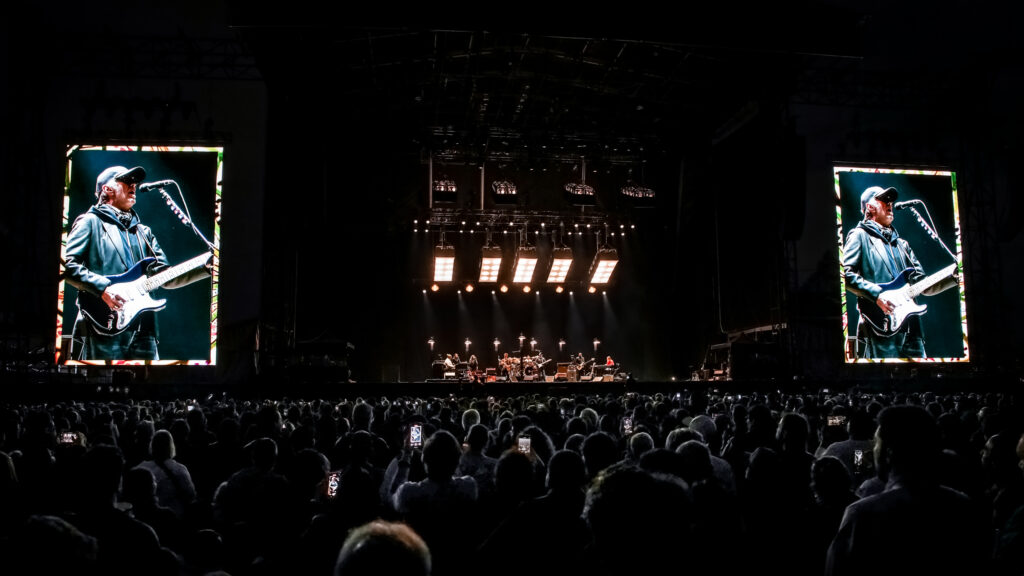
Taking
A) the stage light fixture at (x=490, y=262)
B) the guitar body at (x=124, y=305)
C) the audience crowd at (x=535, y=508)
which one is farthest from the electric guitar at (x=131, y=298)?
the audience crowd at (x=535, y=508)

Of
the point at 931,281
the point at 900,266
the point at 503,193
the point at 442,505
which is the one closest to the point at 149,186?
the point at 503,193

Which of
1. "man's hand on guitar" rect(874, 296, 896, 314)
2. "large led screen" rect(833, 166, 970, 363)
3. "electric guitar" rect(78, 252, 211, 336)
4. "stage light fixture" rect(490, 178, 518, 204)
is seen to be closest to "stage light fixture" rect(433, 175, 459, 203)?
"stage light fixture" rect(490, 178, 518, 204)

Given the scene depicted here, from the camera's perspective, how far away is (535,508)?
2.90 m

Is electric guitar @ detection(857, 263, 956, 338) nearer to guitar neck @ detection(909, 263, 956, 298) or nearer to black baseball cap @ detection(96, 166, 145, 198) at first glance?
guitar neck @ detection(909, 263, 956, 298)

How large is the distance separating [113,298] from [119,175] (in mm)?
3405

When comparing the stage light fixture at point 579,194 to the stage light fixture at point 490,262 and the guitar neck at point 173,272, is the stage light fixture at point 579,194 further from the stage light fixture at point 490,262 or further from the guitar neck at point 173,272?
the guitar neck at point 173,272

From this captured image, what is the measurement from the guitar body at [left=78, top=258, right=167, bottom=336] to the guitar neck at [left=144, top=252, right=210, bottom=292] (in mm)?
170

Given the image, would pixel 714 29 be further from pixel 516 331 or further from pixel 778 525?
pixel 516 331

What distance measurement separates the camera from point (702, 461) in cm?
366

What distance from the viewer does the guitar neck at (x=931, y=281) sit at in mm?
22641

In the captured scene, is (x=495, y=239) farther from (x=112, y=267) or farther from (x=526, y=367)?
(x=112, y=267)

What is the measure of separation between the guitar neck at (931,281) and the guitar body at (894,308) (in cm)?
18

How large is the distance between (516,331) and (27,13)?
622 inches

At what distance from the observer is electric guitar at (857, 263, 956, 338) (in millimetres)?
22172
